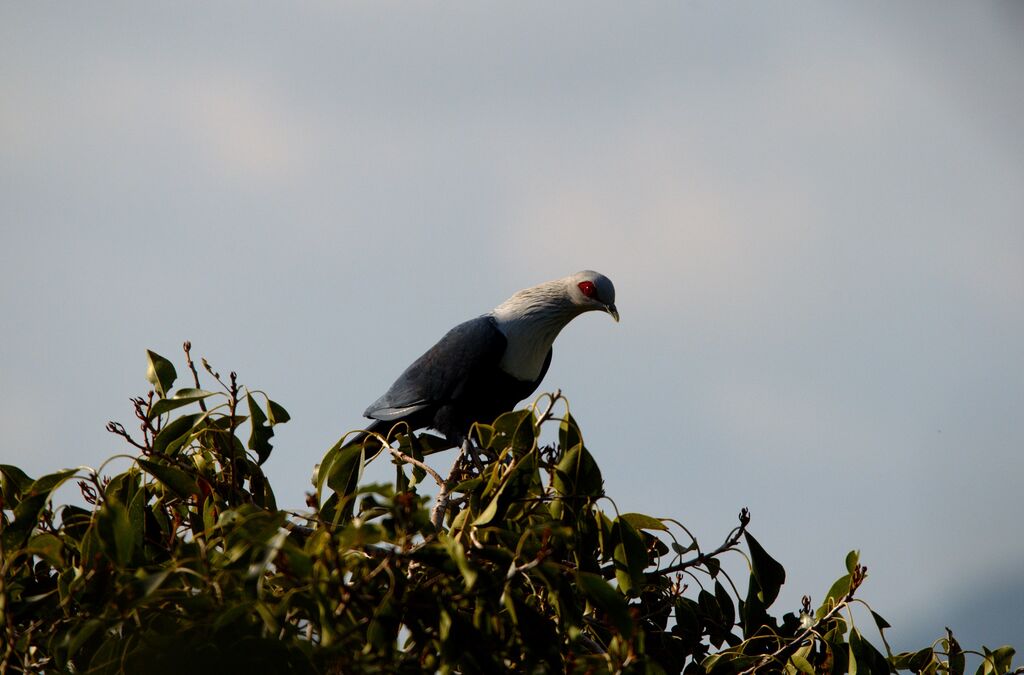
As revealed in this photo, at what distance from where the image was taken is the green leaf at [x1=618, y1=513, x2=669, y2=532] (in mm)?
2887

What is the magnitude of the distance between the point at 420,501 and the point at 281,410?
1.35 m

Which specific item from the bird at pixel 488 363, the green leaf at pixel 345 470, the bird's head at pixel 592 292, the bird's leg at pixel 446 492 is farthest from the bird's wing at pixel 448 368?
the green leaf at pixel 345 470

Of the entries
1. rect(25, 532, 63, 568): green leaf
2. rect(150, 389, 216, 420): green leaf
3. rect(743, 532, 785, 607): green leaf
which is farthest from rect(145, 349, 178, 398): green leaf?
rect(743, 532, 785, 607): green leaf

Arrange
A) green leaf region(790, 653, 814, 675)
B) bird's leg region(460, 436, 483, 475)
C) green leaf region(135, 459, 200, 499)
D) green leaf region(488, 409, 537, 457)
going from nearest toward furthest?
green leaf region(488, 409, 537, 457), green leaf region(135, 459, 200, 499), green leaf region(790, 653, 814, 675), bird's leg region(460, 436, 483, 475)

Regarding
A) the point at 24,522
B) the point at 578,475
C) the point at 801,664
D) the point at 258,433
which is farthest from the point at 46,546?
the point at 801,664

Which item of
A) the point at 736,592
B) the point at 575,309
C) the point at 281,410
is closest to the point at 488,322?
the point at 575,309

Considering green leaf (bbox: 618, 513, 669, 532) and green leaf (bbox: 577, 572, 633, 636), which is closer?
green leaf (bbox: 577, 572, 633, 636)

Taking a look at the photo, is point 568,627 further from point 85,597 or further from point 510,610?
point 85,597

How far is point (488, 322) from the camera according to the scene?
5004 millimetres

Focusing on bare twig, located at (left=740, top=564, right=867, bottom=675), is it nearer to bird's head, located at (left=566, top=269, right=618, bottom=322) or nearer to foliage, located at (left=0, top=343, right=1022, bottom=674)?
foliage, located at (left=0, top=343, right=1022, bottom=674)

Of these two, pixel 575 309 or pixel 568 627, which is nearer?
pixel 568 627

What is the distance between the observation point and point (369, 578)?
6.96 ft

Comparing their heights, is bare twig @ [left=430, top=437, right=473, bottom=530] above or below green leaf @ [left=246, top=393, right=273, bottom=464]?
below

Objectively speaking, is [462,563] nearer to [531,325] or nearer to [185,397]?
[185,397]
